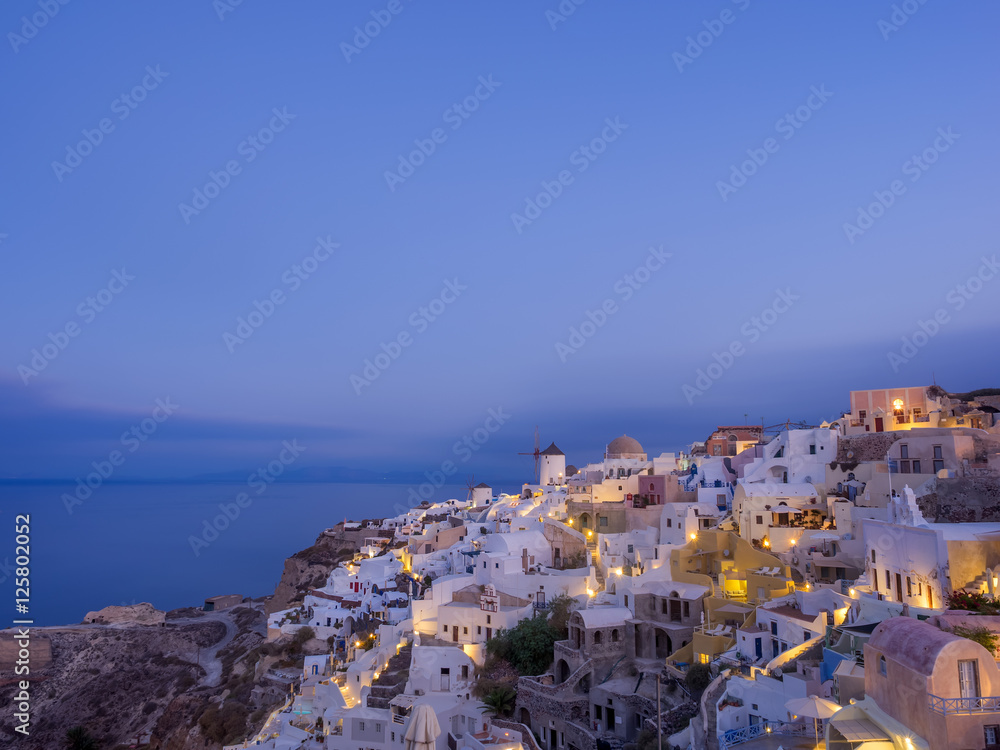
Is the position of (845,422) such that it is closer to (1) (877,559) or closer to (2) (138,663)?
(1) (877,559)

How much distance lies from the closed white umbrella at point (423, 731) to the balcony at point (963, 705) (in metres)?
11.1

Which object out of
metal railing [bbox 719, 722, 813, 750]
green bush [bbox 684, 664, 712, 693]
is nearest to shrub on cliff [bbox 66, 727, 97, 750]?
green bush [bbox 684, 664, 712, 693]

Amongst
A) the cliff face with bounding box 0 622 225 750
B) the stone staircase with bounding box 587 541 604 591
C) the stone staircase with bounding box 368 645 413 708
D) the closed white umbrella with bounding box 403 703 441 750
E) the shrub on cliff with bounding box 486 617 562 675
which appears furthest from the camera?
the cliff face with bounding box 0 622 225 750

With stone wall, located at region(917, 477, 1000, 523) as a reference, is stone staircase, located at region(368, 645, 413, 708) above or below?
below

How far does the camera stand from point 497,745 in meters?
20.2

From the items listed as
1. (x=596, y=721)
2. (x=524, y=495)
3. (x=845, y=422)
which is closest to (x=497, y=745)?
(x=596, y=721)

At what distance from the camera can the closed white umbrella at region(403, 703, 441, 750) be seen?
1658 centimetres

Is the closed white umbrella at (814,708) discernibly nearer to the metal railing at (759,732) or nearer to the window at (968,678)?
the metal railing at (759,732)

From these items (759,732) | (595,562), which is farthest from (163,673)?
(759,732)

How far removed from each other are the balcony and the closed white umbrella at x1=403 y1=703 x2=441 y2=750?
11052 millimetres

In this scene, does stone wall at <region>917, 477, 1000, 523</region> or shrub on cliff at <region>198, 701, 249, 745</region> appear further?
shrub on cliff at <region>198, 701, 249, 745</region>

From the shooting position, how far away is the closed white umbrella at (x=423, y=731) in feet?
54.4

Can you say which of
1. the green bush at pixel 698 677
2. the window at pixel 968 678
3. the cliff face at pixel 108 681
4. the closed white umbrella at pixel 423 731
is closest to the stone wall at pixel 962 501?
the green bush at pixel 698 677

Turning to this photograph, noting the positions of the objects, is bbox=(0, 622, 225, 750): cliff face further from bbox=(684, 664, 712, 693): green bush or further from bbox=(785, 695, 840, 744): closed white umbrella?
bbox=(785, 695, 840, 744): closed white umbrella
